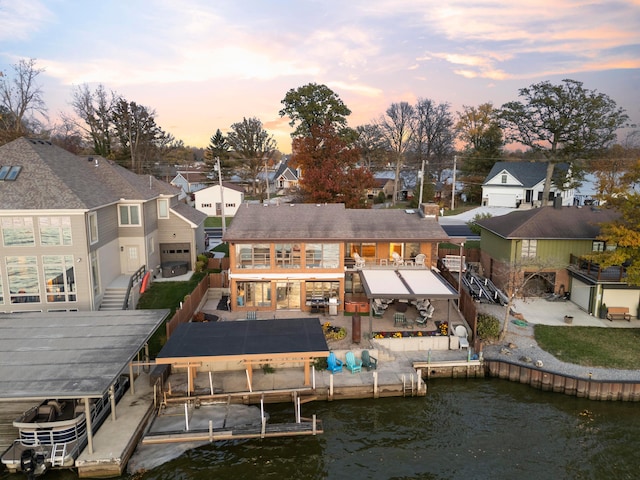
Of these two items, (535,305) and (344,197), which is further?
(344,197)

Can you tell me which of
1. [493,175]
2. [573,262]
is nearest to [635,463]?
[573,262]

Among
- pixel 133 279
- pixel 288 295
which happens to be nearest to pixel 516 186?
pixel 288 295

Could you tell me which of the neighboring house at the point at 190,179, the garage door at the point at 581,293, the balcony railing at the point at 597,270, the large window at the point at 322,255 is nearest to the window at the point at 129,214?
the large window at the point at 322,255

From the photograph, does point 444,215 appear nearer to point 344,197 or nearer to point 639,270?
point 344,197

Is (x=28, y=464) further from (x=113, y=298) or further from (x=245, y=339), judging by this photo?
(x=113, y=298)

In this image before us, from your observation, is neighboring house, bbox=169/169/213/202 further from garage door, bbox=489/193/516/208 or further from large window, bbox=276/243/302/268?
large window, bbox=276/243/302/268
